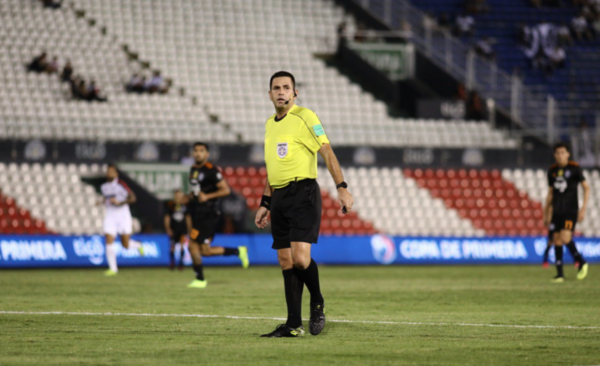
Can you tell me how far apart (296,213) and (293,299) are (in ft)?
2.52

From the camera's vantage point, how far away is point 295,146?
27.5ft

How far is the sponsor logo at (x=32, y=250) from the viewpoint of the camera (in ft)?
72.4

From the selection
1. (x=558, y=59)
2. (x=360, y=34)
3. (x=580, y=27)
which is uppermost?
(x=580, y=27)

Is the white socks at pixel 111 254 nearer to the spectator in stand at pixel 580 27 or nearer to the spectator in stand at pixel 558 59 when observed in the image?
the spectator in stand at pixel 558 59

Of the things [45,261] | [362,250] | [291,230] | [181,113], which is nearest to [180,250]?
[45,261]

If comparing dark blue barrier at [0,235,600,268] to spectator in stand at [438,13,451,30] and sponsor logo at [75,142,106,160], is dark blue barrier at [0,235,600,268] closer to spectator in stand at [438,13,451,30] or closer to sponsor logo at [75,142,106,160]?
sponsor logo at [75,142,106,160]

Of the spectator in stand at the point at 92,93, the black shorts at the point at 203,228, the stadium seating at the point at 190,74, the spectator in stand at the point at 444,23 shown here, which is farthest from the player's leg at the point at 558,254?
the spectator in stand at the point at 444,23

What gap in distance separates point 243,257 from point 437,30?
19115 mm

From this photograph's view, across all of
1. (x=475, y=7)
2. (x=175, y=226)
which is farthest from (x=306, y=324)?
(x=475, y=7)

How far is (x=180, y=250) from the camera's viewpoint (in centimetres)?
2264

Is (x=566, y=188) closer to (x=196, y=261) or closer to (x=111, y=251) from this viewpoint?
(x=196, y=261)

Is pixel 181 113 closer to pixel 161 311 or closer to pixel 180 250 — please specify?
pixel 180 250

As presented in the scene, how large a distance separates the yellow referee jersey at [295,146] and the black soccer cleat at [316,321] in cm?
114

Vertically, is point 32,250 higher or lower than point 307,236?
lower
